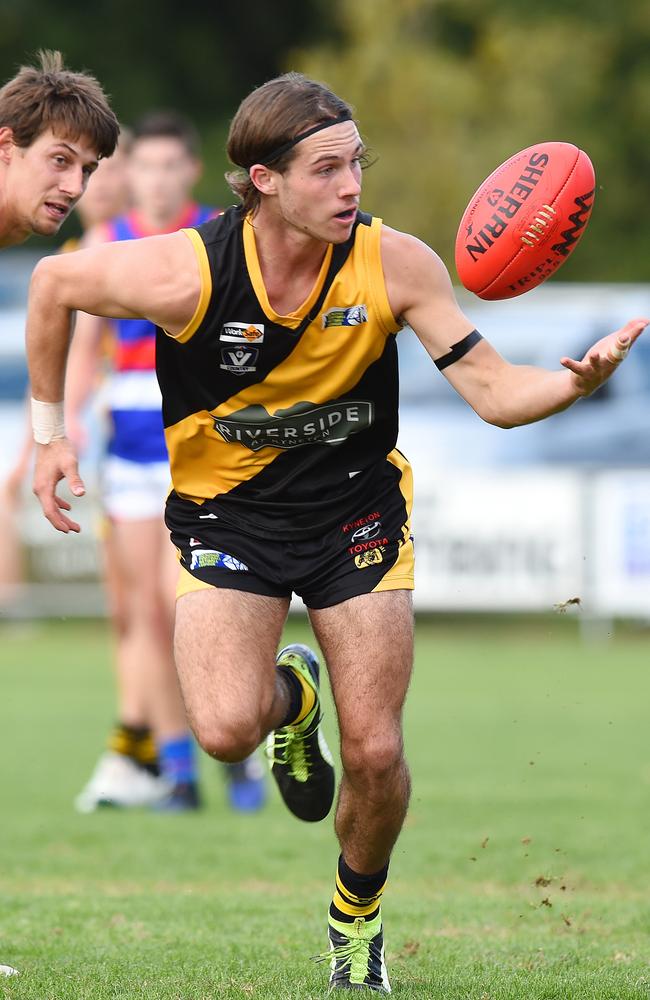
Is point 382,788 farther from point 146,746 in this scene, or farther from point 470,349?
point 146,746

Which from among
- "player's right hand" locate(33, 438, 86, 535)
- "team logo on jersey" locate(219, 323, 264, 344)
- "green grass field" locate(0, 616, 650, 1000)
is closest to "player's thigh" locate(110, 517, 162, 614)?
"green grass field" locate(0, 616, 650, 1000)

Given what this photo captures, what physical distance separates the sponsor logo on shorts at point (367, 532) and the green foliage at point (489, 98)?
1800 cm

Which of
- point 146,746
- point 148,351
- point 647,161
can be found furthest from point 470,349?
point 647,161

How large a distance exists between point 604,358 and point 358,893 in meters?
1.73

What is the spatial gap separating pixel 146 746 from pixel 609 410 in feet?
39.2

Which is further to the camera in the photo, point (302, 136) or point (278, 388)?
point (278, 388)

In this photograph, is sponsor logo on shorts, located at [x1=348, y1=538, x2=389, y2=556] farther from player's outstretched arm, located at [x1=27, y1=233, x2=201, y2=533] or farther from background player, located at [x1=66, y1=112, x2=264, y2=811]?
background player, located at [x1=66, y1=112, x2=264, y2=811]

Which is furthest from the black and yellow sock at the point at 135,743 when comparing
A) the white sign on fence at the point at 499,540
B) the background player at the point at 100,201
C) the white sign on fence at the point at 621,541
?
the white sign on fence at the point at 621,541

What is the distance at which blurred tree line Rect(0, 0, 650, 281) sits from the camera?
23.2 meters

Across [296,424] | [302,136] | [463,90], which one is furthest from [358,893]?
[463,90]

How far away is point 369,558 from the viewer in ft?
16.7

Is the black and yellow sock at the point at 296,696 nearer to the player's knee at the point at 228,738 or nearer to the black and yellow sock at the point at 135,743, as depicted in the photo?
the player's knee at the point at 228,738

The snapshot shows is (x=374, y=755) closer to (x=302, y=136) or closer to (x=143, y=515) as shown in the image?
(x=302, y=136)

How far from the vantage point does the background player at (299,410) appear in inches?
192
